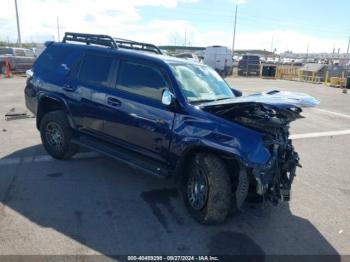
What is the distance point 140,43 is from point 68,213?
3.35 metres

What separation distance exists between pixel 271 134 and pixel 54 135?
3.66 m

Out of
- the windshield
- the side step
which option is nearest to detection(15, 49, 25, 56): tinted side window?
the side step

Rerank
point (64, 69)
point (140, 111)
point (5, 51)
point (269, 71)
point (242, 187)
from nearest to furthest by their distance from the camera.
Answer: point (242, 187) < point (140, 111) < point (64, 69) < point (5, 51) < point (269, 71)

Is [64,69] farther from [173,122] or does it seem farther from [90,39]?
[173,122]

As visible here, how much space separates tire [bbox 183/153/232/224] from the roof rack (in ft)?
8.34

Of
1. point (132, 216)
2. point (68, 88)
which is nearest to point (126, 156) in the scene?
point (132, 216)

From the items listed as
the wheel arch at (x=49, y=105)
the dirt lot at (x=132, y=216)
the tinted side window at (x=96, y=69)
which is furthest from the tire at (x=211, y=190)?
the wheel arch at (x=49, y=105)

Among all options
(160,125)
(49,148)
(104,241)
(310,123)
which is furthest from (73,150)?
(310,123)

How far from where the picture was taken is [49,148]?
19.3ft

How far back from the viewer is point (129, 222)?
393cm

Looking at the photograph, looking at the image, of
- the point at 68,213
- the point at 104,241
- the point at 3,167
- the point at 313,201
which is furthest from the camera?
the point at 3,167

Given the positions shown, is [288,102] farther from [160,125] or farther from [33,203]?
[33,203]

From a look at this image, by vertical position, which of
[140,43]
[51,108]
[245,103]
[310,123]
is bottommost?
[310,123]

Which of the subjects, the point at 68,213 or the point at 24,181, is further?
the point at 24,181
